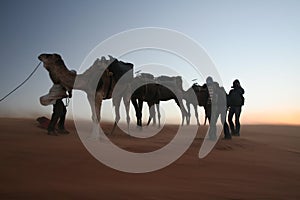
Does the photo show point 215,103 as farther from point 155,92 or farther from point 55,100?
point 55,100

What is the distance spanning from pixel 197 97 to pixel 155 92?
247 centimetres

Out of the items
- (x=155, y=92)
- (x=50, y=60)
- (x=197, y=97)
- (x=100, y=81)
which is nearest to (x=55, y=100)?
(x=50, y=60)

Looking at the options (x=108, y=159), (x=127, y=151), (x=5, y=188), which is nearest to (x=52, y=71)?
(x=127, y=151)

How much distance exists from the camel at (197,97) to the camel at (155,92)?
40cm

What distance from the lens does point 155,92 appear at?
50.4ft

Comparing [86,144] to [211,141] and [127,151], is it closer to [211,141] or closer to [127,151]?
[127,151]

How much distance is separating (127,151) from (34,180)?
119 inches

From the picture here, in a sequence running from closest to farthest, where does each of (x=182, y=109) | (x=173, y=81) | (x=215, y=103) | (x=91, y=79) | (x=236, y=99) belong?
(x=91, y=79) < (x=215, y=103) < (x=236, y=99) < (x=173, y=81) < (x=182, y=109)

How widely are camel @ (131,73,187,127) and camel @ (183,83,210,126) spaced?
1.32 feet

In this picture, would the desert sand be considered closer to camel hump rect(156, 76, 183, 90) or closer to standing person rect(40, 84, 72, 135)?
standing person rect(40, 84, 72, 135)

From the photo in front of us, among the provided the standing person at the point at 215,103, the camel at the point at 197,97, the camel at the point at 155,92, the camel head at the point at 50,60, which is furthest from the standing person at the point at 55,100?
the camel at the point at 197,97

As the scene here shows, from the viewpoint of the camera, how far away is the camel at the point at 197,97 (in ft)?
39.4

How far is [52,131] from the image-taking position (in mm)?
9586

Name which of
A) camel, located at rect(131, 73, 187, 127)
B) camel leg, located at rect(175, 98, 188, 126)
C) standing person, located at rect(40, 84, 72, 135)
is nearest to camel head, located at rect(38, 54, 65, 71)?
standing person, located at rect(40, 84, 72, 135)
